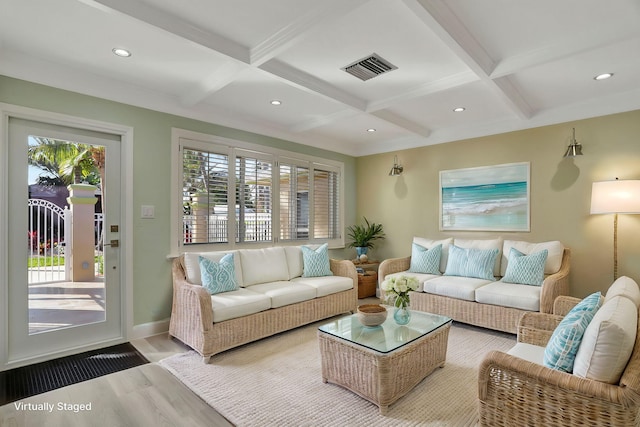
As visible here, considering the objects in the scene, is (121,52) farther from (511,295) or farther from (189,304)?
(511,295)

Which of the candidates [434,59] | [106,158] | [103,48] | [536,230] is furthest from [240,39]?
[536,230]

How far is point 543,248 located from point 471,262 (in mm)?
770

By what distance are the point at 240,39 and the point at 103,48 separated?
110cm

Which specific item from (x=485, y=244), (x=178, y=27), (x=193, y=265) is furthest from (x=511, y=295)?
(x=178, y=27)

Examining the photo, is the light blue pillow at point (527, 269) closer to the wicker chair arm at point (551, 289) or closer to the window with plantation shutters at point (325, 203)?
the wicker chair arm at point (551, 289)

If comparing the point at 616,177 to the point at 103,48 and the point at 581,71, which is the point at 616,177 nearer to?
the point at 581,71

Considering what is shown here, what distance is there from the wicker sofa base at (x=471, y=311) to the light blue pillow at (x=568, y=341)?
171 centimetres

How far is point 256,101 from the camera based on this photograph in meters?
3.72

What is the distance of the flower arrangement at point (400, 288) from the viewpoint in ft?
8.65

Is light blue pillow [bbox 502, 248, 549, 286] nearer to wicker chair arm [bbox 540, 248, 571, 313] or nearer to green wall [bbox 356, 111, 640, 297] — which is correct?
wicker chair arm [bbox 540, 248, 571, 313]

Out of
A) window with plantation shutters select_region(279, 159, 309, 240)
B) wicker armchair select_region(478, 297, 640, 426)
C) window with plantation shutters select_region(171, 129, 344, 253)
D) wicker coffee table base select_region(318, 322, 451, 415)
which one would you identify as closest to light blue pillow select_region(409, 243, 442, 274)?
window with plantation shutters select_region(171, 129, 344, 253)

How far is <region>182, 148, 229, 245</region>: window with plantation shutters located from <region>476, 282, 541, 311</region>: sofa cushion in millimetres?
3035

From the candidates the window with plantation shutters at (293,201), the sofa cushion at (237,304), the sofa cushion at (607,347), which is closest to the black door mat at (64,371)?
the sofa cushion at (237,304)

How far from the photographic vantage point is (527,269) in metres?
3.56
